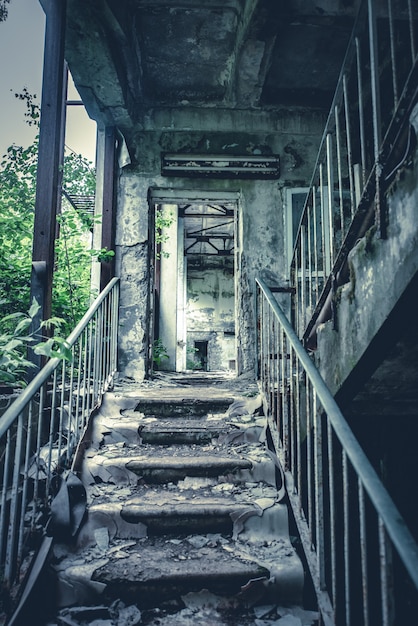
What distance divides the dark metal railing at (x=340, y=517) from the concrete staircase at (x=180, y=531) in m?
0.19

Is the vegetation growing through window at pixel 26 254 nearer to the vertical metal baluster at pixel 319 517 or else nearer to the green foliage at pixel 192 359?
the vertical metal baluster at pixel 319 517

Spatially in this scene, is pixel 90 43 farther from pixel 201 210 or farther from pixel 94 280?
pixel 201 210

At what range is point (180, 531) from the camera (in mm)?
2574

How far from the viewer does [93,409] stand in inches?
137

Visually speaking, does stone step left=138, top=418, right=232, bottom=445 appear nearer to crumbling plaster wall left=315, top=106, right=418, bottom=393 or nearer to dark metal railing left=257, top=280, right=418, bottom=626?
dark metal railing left=257, top=280, right=418, bottom=626

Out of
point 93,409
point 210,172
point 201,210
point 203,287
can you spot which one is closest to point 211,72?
point 210,172

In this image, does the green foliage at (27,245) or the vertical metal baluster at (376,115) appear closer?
the vertical metal baluster at (376,115)

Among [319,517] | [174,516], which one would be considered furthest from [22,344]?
[319,517]

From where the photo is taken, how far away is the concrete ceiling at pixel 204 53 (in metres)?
4.07

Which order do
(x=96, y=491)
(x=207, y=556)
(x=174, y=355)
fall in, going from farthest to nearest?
(x=174, y=355) → (x=96, y=491) → (x=207, y=556)

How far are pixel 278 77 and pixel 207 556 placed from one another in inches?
196

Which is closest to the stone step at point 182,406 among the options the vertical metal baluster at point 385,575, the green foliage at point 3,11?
the vertical metal baluster at point 385,575

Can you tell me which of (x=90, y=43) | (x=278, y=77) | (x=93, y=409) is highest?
(x=278, y=77)

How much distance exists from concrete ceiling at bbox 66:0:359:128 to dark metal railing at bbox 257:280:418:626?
102 inches
